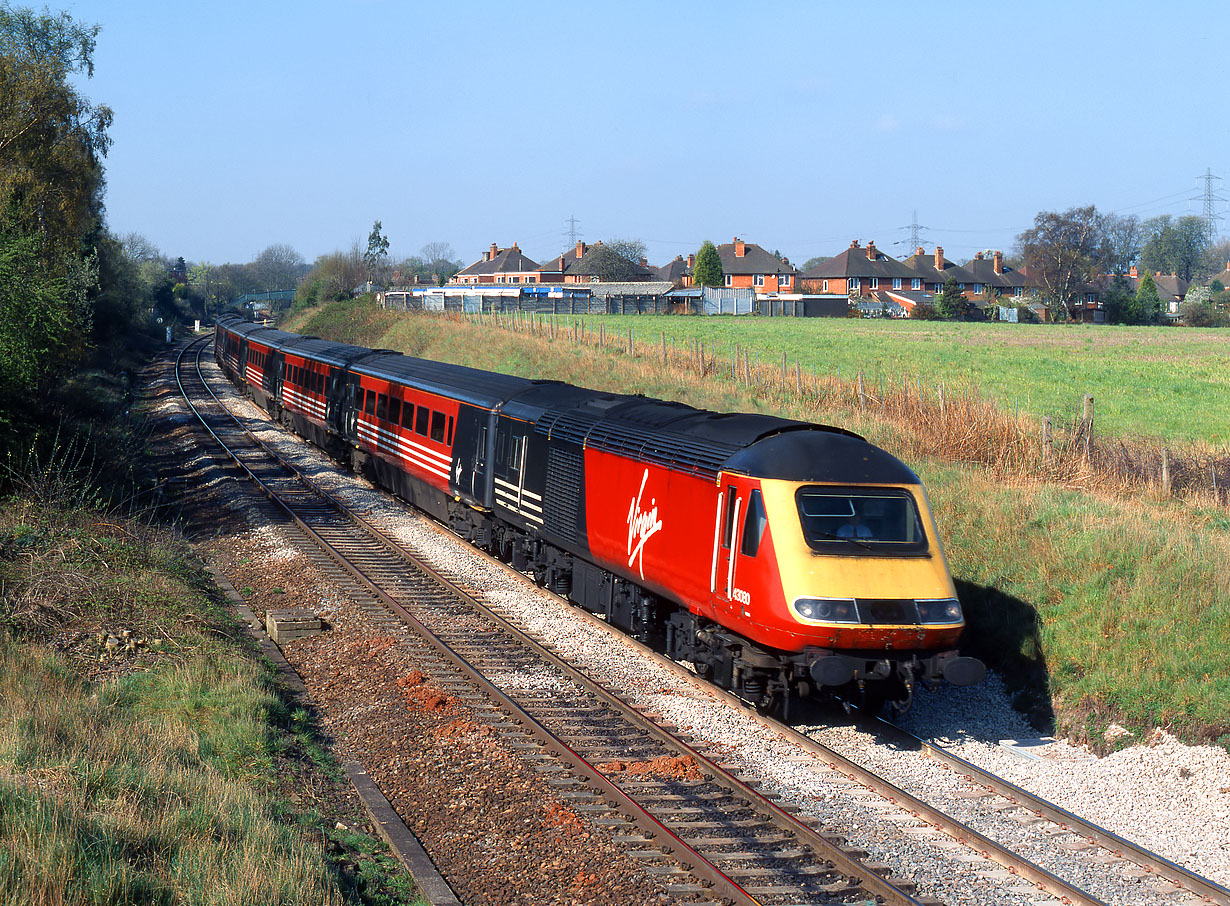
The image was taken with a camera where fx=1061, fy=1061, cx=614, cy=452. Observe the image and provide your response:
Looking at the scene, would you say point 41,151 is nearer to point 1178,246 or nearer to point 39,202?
point 39,202

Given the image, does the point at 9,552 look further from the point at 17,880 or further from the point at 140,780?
the point at 17,880

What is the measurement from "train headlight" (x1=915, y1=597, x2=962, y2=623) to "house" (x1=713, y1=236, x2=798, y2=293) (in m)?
97.2

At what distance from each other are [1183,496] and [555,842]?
1282 centimetres

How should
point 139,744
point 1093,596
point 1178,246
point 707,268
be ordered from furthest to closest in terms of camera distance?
point 1178,246 < point 707,268 < point 1093,596 < point 139,744

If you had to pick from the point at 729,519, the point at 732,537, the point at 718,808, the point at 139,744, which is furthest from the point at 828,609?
the point at 139,744

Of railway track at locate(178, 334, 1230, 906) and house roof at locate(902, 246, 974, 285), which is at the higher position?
house roof at locate(902, 246, 974, 285)

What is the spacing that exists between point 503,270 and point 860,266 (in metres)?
39.6

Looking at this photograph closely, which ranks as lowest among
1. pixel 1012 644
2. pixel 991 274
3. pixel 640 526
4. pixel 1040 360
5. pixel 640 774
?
pixel 640 774

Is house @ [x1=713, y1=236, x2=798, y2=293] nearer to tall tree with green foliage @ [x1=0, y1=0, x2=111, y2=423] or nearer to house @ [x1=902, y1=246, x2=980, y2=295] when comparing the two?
house @ [x1=902, y1=246, x2=980, y2=295]

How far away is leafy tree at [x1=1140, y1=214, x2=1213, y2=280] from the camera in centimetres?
15950

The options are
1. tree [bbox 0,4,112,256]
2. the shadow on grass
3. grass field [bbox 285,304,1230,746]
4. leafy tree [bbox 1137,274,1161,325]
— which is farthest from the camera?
leafy tree [bbox 1137,274,1161,325]

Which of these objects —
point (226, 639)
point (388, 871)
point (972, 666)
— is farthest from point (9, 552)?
point (972, 666)

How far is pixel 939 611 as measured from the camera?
10.2 m

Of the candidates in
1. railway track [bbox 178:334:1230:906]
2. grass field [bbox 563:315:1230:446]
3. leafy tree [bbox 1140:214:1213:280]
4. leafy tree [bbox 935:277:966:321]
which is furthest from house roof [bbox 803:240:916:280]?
railway track [bbox 178:334:1230:906]
